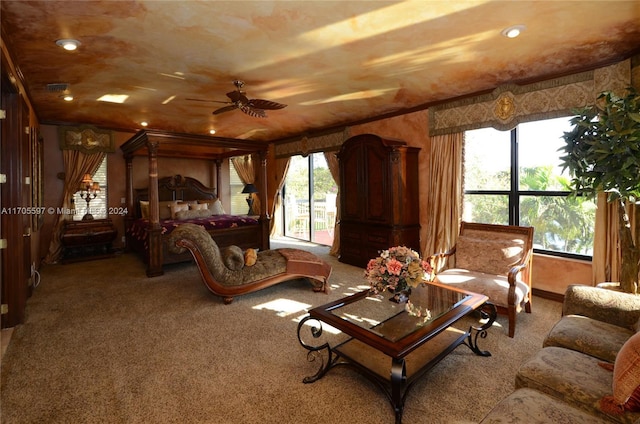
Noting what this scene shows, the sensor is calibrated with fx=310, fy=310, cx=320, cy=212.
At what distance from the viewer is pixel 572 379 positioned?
155 centimetres

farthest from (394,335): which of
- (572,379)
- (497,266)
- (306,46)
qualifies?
(306,46)

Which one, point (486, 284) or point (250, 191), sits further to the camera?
point (250, 191)

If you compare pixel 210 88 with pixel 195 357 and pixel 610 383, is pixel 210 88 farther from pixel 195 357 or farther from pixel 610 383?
pixel 610 383

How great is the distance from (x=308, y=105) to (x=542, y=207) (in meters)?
3.82

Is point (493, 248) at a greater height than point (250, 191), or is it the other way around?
point (250, 191)

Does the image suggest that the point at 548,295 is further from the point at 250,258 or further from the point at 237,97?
the point at 237,97

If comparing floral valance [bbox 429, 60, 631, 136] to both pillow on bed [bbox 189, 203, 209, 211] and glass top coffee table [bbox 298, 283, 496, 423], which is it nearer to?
glass top coffee table [bbox 298, 283, 496, 423]

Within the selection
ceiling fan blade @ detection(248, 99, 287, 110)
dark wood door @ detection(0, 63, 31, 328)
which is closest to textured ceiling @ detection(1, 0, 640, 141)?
ceiling fan blade @ detection(248, 99, 287, 110)

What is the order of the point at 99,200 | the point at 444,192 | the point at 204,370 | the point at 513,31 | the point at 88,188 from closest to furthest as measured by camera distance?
the point at 204,370 → the point at 513,31 → the point at 444,192 → the point at 88,188 → the point at 99,200

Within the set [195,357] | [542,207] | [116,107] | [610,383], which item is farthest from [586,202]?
[116,107]

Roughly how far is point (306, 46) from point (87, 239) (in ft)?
17.9

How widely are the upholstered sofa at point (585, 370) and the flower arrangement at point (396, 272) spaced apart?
901 mm

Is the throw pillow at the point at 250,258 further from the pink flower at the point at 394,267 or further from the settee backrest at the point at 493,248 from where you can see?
the settee backrest at the point at 493,248

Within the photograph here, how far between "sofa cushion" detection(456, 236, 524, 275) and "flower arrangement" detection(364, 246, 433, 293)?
55.6 inches
